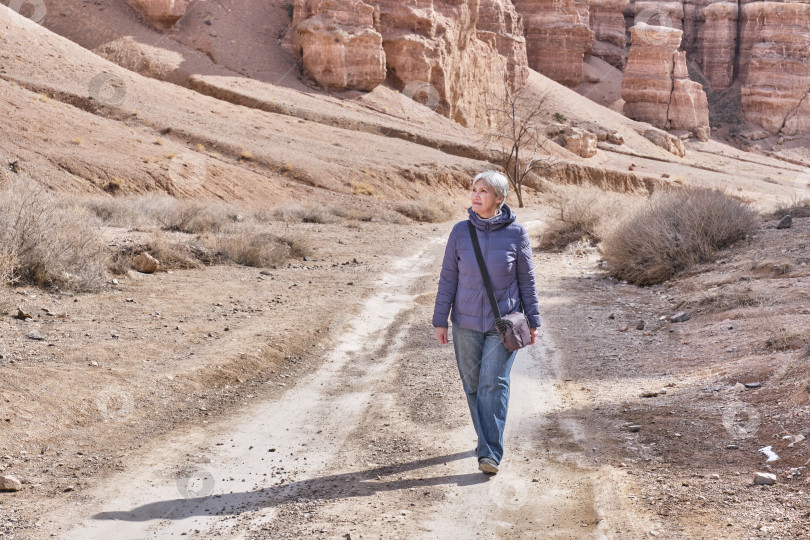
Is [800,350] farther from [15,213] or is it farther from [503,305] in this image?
[15,213]

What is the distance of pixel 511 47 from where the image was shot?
58312 mm

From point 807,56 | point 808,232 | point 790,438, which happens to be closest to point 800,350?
point 790,438

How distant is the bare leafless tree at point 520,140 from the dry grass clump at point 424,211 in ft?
20.0

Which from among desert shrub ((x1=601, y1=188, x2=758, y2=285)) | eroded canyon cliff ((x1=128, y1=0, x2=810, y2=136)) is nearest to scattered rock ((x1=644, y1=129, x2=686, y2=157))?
eroded canyon cliff ((x1=128, y1=0, x2=810, y2=136))

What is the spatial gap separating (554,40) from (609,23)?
11452mm

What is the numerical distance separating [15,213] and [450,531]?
7.79m

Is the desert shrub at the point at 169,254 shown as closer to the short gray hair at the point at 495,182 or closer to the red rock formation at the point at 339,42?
the short gray hair at the point at 495,182

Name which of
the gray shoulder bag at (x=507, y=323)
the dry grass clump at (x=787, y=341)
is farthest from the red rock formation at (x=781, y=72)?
the gray shoulder bag at (x=507, y=323)

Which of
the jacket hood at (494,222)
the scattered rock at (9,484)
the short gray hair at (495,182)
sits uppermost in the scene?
the short gray hair at (495,182)

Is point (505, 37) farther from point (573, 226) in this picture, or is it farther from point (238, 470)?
point (238, 470)

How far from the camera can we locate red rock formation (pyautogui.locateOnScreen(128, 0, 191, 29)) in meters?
40.2

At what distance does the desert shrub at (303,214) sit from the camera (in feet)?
70.3

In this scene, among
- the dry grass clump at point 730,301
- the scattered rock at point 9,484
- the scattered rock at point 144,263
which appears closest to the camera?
the scattered rock at point 9,484

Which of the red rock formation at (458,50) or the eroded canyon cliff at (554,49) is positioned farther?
the red rock formation at (458,50)
